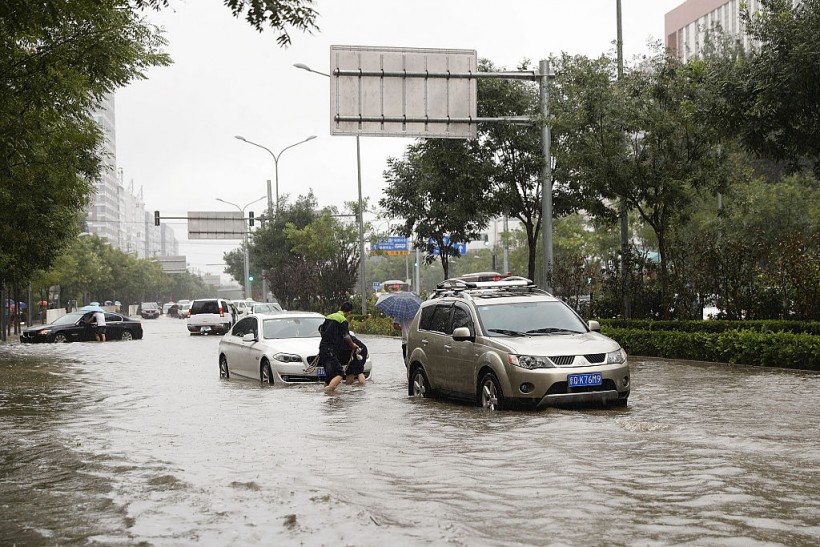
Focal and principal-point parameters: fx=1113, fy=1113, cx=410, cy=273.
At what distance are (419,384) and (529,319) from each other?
94.8 inches

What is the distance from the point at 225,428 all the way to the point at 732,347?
12.0 metres

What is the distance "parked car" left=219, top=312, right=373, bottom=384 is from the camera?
19.7 meters

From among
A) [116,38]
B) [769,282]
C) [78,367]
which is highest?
[116,38]

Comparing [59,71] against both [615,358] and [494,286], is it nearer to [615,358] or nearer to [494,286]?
[494,286]

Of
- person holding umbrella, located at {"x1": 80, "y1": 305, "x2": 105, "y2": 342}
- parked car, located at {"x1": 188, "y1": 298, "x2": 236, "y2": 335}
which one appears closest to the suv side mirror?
person holding umbrella, located at {"x1": 80, "y1": 305, "x2": 105, "y2": 342}

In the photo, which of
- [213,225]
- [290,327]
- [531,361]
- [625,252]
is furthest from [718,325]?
[213,225]

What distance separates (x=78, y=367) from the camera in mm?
28938

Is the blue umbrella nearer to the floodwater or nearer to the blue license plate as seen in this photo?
the floodwater

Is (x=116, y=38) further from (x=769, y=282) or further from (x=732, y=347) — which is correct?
(x=769, y=282)

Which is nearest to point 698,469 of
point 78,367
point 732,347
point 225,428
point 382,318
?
point 225,428

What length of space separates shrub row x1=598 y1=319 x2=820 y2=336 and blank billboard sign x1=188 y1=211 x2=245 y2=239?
47471 millimetres

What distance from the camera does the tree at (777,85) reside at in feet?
62.7

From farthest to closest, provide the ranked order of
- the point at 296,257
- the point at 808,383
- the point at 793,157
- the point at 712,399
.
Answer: the point at 296,257 < the point at 793,157 < the point at 808,383 < the point at 712,399

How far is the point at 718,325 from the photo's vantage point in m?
24.9
